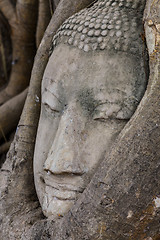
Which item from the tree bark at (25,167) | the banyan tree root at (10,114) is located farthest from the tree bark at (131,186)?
the banyan tree root at (10,114)

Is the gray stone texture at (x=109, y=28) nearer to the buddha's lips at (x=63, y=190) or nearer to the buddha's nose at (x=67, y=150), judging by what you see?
the buddha's nose at (x=67, y=150)

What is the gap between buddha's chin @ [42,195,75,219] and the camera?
129 centimetres

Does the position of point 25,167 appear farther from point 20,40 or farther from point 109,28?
point 20,40

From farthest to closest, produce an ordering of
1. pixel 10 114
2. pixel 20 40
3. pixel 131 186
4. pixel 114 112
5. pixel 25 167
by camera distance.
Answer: pixel 20 40 → pixel 10 114 → pixel 25 167 → pixel 114 112 → pixel 131 186

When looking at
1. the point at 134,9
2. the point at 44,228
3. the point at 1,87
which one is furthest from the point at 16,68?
the point at 44,228

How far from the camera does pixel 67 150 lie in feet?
4.33

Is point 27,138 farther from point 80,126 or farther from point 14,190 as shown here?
point 80,126

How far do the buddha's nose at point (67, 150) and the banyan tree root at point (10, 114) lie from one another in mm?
1064

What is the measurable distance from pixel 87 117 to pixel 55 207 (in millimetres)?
337

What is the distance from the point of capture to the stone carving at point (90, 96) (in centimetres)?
131

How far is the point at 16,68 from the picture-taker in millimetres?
2764

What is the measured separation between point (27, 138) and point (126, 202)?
2.56ft

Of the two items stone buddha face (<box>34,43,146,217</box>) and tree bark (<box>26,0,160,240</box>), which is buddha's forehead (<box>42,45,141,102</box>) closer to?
stone buddha face (<box>34,43,146,217</box>)

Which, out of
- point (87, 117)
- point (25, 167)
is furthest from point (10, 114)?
point (87, 117)
